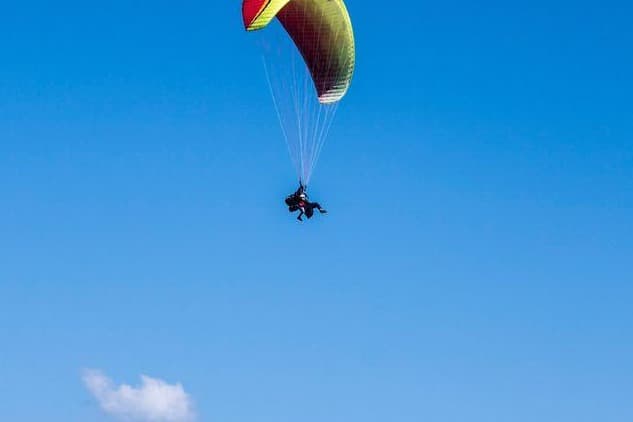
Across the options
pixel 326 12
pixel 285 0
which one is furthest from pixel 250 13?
pixel 326 12

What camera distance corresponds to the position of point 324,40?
278 feet

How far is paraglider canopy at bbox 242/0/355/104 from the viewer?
274 feet

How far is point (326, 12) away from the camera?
83312mm

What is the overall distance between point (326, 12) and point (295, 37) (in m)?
3.33

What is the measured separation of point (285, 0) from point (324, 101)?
10.3m

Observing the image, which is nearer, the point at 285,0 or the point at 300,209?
the point at 285,0

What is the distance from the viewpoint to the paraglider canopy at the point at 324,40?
83.4 m

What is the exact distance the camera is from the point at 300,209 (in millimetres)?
82688

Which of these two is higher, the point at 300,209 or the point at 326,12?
the point at 326,12

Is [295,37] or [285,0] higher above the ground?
[295,37]

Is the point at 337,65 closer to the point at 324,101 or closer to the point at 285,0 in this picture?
the point at 324,101

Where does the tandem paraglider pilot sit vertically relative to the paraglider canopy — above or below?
below

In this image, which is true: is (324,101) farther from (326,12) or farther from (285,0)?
(285,0)

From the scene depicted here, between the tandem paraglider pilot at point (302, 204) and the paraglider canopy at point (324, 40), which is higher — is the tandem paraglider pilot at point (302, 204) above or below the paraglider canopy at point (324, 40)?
below
